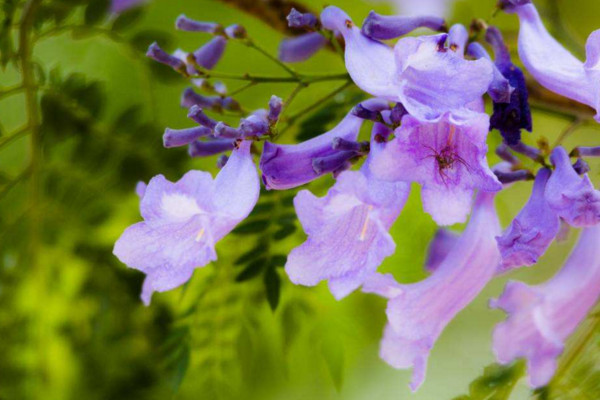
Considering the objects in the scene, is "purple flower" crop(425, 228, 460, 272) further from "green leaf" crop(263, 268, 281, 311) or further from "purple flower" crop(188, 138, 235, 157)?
"purple flower" crop(188, 138, 235, 157)

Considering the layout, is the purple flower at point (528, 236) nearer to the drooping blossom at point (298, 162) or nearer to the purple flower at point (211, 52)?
the drooping blossom at point (298, 162)

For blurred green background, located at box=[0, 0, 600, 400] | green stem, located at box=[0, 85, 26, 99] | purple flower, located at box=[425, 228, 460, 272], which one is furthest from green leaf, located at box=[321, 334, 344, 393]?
green stem, located at box=[0, 85, 26, 99]

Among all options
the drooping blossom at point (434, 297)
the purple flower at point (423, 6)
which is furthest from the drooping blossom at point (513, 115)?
the purple flower at point (423, 6)

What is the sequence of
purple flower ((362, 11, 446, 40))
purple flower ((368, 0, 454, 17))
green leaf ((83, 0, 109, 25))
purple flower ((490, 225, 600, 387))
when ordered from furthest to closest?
purple flower ((368, 0, 454, 17))
green leaf ((83, 0, 109, 25))
purple flower ((490, 225, 600, 387))
purple flower ((362, 11, 446, 40))

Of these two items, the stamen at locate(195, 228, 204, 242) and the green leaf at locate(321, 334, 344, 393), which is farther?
the green leaf at locate(321, 334, 344, 393)

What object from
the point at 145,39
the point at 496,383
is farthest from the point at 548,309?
the point at 145,39
